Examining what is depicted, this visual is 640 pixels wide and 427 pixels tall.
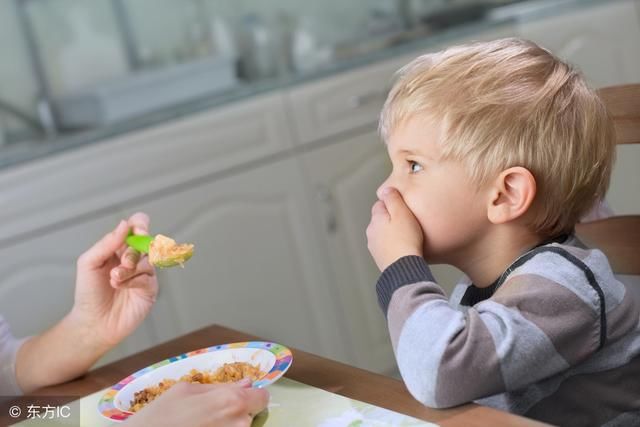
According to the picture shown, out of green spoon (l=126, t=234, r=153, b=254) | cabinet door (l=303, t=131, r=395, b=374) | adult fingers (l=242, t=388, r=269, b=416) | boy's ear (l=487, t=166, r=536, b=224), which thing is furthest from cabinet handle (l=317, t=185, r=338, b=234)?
adult fingers (l=242, t=388, r=269, b=416)

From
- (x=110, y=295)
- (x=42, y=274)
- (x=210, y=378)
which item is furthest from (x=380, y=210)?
(x=42, y=274)

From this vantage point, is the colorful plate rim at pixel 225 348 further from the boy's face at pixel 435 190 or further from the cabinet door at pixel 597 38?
the cabinet door at pixel 597 38

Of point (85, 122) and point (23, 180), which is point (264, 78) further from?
point (23, 180)

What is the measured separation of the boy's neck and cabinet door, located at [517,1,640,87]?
203 centimetres

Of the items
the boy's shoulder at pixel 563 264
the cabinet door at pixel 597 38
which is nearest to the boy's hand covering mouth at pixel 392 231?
the boy's shoulder at pixel 563 264

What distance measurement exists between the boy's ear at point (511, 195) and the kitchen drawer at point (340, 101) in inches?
63.5

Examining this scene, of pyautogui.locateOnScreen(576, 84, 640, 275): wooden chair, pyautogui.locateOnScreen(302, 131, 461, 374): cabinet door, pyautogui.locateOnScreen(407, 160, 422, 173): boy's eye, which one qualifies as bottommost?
pyautogui.locateOnScreen(302, 131, 461, 374): cabinet door

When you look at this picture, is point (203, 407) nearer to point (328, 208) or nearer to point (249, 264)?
point (249, 264)

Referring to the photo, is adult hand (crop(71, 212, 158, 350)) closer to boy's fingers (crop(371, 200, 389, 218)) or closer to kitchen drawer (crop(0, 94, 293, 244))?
boy's fingers (crop(371, 200, 389, 218))

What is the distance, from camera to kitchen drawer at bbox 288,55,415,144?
2666 mm

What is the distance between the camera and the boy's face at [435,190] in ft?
3.53

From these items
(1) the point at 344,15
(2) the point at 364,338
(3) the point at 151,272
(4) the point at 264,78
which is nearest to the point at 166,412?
(3) the point at 151,272

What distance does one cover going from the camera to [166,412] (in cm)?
89

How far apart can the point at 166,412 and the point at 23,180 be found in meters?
1.55
